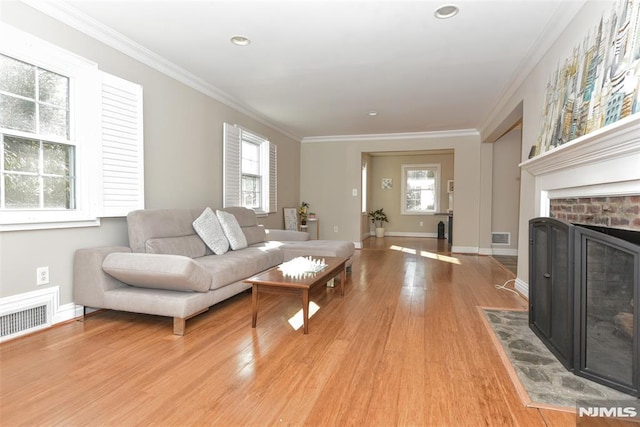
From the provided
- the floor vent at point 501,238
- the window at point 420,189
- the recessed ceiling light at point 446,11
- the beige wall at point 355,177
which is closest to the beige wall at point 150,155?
the beige wall at point 355,177

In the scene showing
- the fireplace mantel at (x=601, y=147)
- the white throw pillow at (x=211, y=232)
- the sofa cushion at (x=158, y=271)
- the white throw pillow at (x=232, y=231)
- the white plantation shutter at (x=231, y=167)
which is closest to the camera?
the fireplace mantel at (x=601, y=147)

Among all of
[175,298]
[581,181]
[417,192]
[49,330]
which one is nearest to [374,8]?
[581,181]

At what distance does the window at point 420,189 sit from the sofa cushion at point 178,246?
745 cm

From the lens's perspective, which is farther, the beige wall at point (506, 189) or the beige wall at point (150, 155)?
the beige wall at point (506, 189)

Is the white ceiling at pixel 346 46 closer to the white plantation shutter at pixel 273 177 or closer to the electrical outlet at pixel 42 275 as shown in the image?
the white plantation shutter at pixel 273 177

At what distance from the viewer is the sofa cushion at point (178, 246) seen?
10.2ft

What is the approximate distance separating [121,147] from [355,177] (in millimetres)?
5091

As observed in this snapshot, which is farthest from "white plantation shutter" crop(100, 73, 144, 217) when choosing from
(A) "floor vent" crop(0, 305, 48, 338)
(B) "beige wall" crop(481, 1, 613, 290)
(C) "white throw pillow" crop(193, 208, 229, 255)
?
(B) "beige wall" crop(481, 1, 613, 290)

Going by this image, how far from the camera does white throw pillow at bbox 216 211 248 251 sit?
409 cm

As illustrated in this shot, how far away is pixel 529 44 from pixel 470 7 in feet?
3.24

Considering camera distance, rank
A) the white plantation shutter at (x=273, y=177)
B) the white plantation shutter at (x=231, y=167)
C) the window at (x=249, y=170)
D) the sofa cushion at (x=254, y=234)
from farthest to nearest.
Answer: the white plantation shutter at (x=273, y=177), the window at (x=249, y=170), the white plantation shutter at (x=231, y=167), the sofa cushion at (x=254, y=234)

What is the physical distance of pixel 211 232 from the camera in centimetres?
383

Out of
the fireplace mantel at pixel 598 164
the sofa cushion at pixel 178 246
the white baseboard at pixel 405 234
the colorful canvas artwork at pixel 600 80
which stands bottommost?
the white baseboard at pixel 405 234

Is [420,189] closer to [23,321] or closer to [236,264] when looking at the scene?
[236,264]
